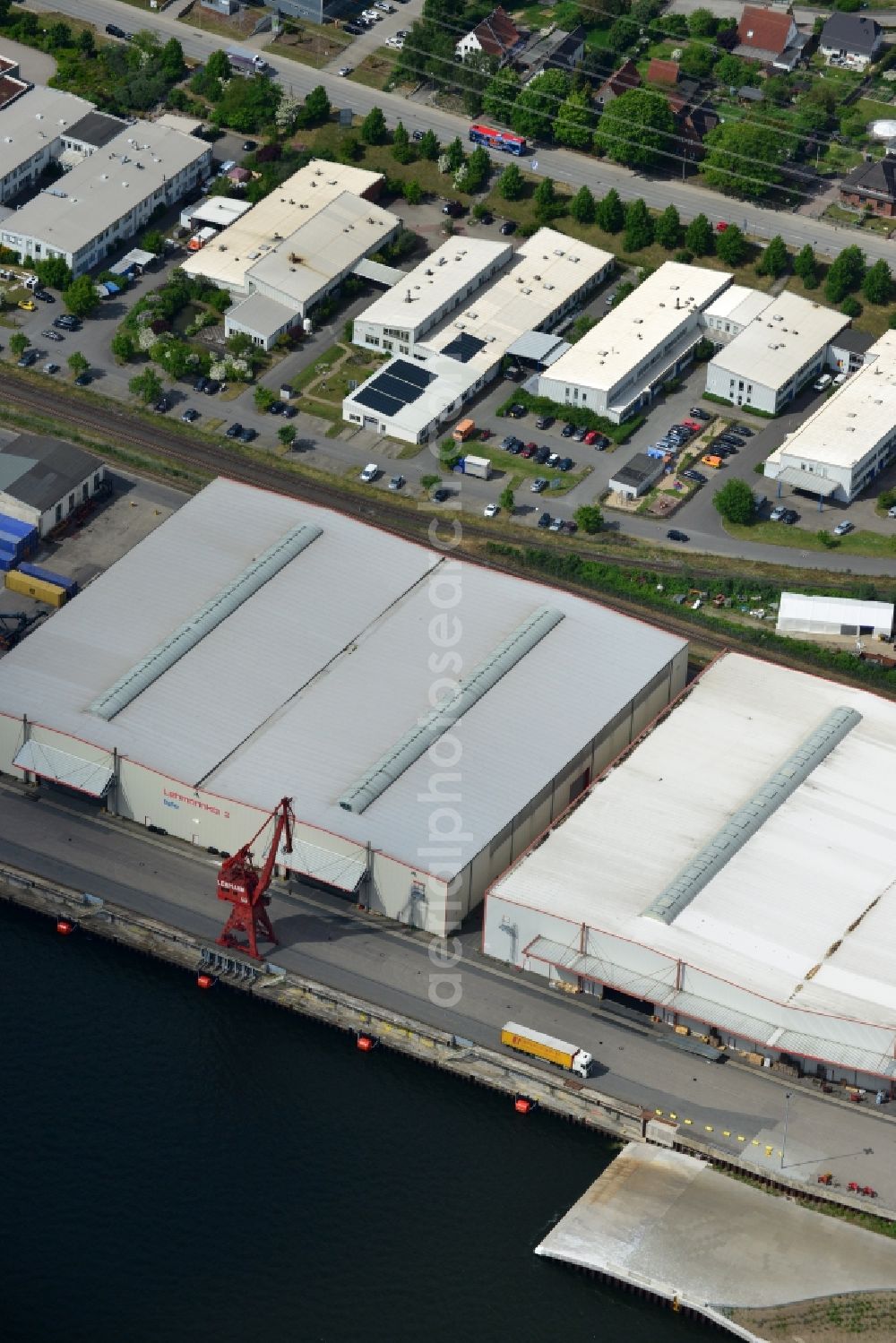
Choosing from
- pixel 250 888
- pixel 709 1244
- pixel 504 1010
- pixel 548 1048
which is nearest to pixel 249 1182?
pixel 250 888

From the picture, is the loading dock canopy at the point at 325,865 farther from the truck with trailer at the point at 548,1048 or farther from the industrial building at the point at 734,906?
the truck with trailer at the point at 548,1048

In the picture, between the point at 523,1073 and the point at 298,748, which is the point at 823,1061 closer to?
the point at 523,1073

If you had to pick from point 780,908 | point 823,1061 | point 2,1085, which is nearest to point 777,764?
point 780,908

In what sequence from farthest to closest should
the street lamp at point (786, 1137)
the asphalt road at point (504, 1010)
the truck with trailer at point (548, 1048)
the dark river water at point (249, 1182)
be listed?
1. the truck with trailer at point (548, 1048)
2. the asphalt road at point (504, 1010)
3. the street lamp at point (786, 1137)
4. the dark river water at point (249, 1182)

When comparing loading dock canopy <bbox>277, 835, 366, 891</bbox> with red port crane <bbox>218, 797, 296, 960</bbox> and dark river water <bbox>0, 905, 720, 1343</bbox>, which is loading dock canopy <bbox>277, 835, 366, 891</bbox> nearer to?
red port crane <bbox>218, 797, 296, 960</bbox>

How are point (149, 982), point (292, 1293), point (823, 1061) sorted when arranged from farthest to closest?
point (149, 982) < point (823, 1061) < point (292, 1293)

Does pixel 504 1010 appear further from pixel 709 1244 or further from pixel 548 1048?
pixel 709 1244

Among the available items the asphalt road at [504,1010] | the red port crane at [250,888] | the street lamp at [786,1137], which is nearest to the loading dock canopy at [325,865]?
the red port crane at [250,888]
